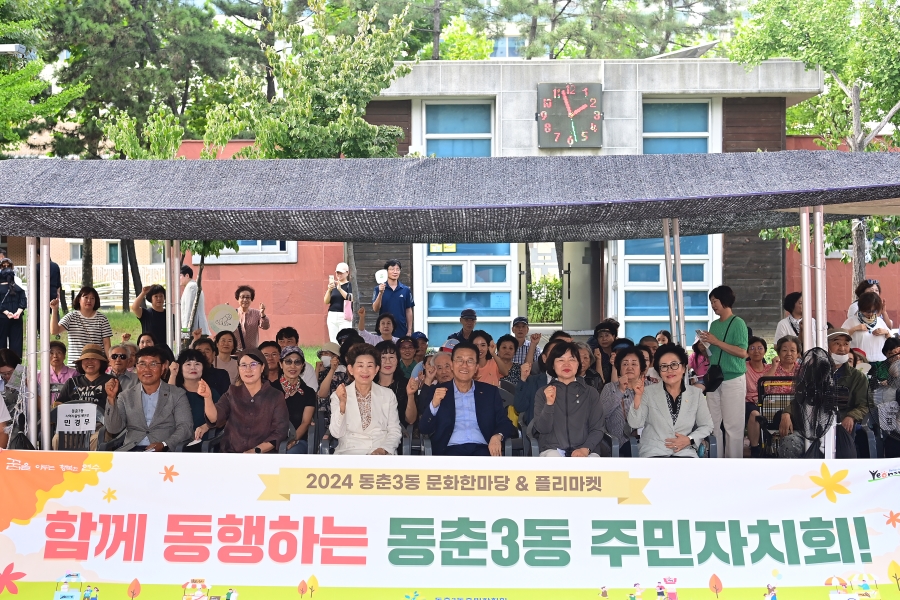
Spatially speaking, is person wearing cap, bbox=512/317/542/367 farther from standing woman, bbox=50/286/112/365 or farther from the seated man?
standing woman, bbox=50/286/112/365

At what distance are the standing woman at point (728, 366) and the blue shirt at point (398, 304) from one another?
152 inches

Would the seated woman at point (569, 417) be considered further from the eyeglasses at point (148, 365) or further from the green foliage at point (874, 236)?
the green foliage at point (874, 236)

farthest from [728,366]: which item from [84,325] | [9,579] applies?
[84,325]

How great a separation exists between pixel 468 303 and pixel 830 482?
1099 centimetres

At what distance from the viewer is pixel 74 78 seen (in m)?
21.0

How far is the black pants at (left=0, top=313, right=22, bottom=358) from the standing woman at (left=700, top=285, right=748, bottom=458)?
306 inches

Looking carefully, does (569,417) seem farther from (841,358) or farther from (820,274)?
(841,358)

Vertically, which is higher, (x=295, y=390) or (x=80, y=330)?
(x=80, y=330)

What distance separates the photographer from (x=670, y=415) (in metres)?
5.95

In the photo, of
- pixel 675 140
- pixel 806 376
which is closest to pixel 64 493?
pixel 806 376

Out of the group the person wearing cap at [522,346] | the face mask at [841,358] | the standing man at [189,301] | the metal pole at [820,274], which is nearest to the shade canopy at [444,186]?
the metal pole at [820,274]

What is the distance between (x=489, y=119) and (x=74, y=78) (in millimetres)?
10291

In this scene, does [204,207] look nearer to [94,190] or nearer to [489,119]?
[94,190]

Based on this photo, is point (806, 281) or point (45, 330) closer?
point (806, 281)
